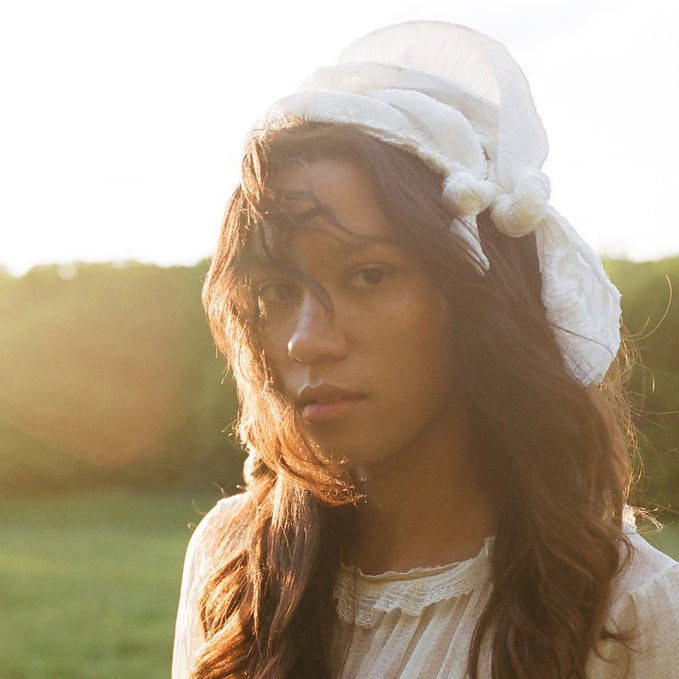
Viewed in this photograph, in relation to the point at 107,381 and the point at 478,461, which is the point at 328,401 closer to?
the point at 478,461

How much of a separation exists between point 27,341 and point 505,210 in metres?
11.1

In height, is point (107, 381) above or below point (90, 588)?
above

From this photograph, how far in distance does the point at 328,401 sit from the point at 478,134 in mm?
658

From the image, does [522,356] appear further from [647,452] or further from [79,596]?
[647,452]

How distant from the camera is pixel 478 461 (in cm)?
217

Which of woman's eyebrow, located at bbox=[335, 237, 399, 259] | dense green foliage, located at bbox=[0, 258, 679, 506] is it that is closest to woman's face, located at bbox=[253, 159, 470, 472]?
woman's eyebrow, located at bbox=[335, 237, 399, 259]

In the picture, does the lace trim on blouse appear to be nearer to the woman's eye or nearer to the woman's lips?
the woman's lips

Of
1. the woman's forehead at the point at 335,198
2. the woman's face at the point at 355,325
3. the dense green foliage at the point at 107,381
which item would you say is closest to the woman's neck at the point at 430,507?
the woman's face at the point at 355,325

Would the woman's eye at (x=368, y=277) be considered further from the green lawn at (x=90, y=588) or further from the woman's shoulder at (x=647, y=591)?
the green lawn at (x=90, y=588)

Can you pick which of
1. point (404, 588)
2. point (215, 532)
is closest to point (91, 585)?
point (215, 532)

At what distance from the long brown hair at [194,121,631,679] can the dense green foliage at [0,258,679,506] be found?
9790mm

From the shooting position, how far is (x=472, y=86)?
2.23m

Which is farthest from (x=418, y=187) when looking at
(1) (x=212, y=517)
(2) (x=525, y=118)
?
(1) (x=212, y=517)

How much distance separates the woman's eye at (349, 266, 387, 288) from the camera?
1.96 meters
